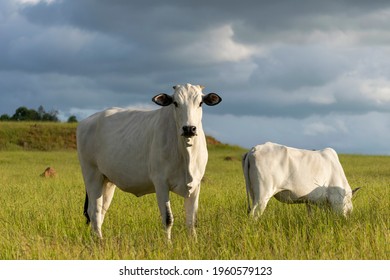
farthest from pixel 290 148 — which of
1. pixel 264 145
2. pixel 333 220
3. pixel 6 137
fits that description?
pixel 6 137

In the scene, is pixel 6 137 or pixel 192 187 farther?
pixel 6 137

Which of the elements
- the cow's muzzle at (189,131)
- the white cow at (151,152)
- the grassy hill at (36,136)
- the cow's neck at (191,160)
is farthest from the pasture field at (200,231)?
the grassy hill at (36,136)

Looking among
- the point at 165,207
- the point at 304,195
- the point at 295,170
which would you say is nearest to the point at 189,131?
the point at 165,207

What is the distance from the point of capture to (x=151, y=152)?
7918 mm

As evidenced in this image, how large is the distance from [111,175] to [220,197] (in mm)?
5053

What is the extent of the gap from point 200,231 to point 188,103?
186 cm

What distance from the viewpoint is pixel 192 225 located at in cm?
785

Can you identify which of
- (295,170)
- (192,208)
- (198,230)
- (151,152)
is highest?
(151,152)

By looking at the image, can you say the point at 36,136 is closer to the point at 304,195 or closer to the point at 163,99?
the point at 304,195

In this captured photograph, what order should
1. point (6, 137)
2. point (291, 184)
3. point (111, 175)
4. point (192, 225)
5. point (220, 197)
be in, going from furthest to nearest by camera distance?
point (6, 137) → point (220, 197) → point (291, 184) → point (111, 175) → point (192, 225)

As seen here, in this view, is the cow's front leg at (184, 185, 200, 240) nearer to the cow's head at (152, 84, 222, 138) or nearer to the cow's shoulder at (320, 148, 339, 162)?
the cow's head at (152, 84, 222, 138)

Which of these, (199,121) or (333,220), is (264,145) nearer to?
(333,220)

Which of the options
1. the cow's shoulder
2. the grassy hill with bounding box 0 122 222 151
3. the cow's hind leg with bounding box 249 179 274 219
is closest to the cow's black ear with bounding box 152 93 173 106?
the cow's hind leg with bounding box 249 179 274 219

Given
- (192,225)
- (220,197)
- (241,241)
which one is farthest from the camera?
(220,197)
